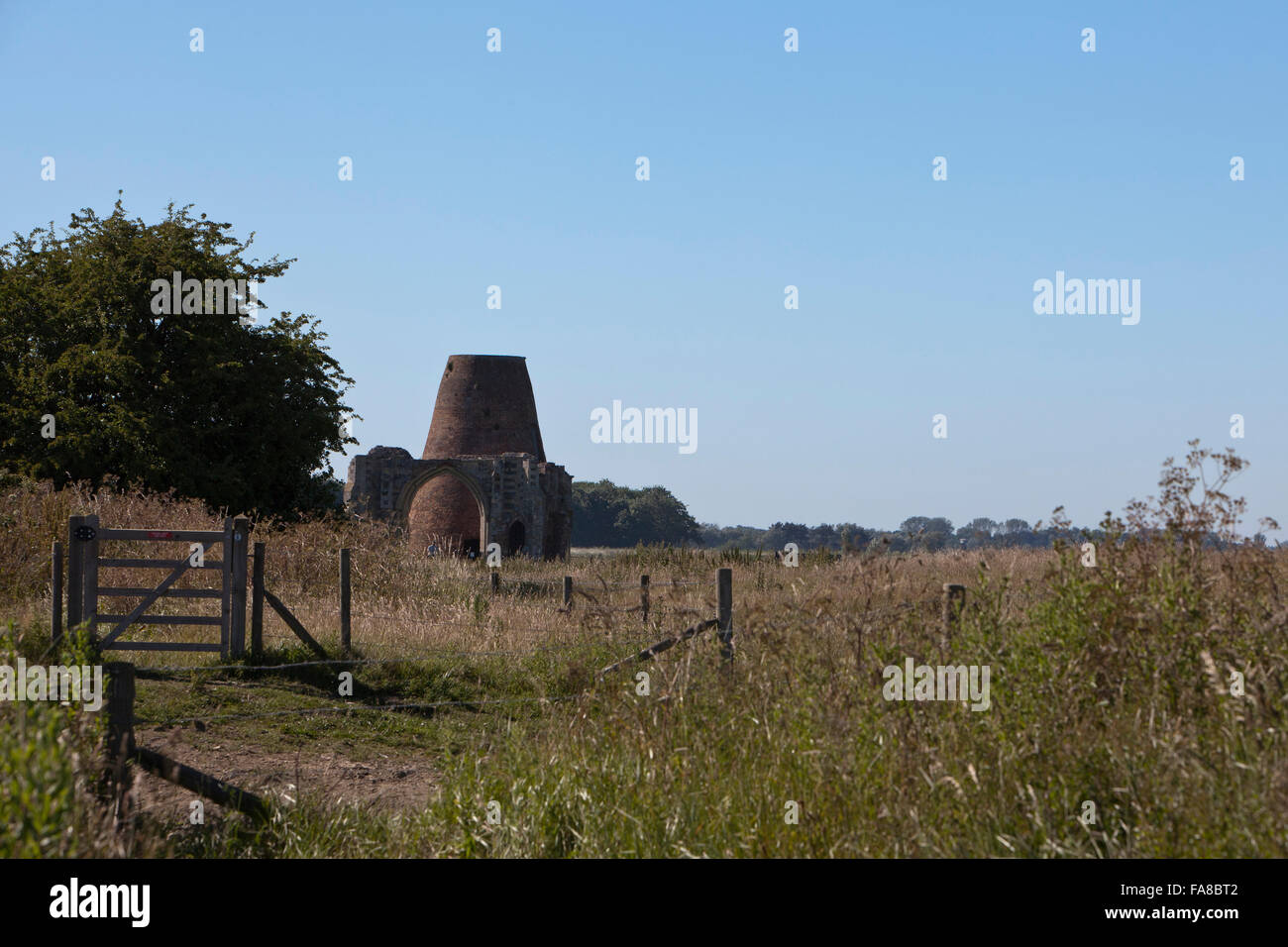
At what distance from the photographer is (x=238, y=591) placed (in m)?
11.6

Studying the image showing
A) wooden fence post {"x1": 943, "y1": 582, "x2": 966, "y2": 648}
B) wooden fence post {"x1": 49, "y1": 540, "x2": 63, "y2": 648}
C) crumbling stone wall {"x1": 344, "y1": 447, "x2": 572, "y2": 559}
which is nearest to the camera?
wooden fence post {"x1": 943, "y1": 582, "x2": 966, "y2": 648}

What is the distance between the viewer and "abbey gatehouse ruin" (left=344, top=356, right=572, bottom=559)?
36688 mm

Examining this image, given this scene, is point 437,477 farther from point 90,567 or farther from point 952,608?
point 952,608

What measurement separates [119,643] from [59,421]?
12.6m

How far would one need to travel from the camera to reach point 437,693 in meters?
10.9

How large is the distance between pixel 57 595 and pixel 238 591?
5.82 ft

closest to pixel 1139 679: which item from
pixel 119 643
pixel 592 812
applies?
pixel 592 812

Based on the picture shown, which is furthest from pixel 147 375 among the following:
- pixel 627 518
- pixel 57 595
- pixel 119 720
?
pixel 627 518

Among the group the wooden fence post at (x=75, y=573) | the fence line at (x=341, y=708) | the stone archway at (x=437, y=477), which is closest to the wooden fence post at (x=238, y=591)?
the wooden fence post at (x=75, y=573)

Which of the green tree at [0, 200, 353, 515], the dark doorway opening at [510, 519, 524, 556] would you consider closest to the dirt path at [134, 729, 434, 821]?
the green tree at [0, 200, 353, 515]

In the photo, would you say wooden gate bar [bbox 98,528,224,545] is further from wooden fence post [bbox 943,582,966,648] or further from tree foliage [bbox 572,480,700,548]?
tree foliage [bbox 572,480,700,548]

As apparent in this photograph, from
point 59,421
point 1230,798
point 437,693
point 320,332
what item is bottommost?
point 437,693
